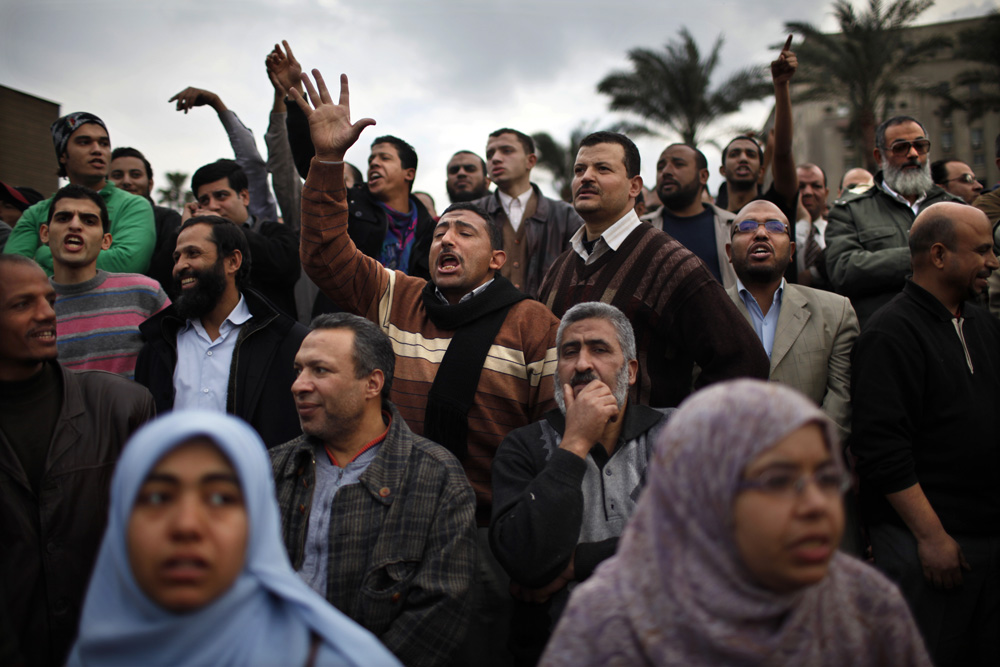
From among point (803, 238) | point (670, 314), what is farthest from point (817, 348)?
point (803, 238)

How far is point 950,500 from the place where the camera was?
342cm

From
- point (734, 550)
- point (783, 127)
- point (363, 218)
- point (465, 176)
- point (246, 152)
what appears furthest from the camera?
point (465, 176)

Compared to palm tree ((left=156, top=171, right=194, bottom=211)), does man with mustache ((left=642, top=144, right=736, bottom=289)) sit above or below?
below

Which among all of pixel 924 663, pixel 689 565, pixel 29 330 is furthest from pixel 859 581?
pixel 29 330

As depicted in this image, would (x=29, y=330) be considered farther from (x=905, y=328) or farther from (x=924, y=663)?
(x=905, y=328)

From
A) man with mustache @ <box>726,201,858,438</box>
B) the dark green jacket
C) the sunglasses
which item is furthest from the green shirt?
the sunglasses

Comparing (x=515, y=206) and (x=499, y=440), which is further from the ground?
(x=515, y=206)

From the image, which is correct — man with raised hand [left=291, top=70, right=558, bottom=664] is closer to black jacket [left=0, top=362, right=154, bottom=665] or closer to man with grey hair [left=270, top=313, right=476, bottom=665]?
man with grey hair [left=270, top=313, right=476, bottom=665]

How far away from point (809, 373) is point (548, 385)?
1447mm

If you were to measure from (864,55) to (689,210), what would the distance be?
2170 centimetres

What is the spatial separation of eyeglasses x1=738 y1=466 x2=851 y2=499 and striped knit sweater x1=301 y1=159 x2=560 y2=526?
80.9 inches

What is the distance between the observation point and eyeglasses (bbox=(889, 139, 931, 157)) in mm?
5153

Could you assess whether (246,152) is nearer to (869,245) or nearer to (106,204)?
(106,204)

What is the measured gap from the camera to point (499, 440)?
3.62 meters
